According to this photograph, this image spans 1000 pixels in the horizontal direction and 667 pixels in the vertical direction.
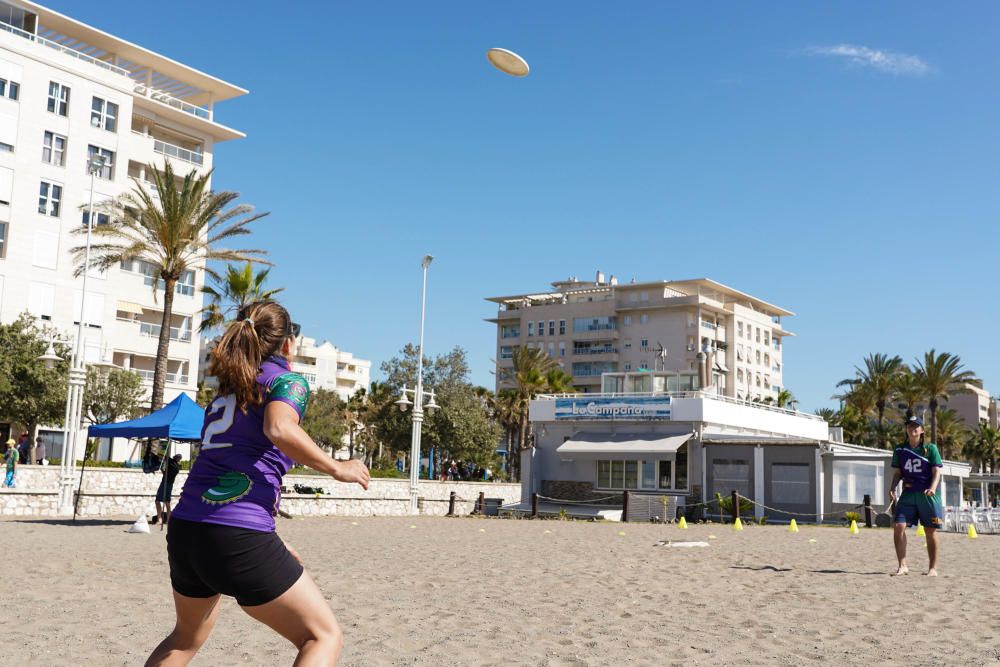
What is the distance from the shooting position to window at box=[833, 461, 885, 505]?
32750 millimetres

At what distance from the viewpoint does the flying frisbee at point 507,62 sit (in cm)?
1254

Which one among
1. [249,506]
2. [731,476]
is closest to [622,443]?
[731,476]

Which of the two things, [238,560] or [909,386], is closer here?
[238,560]

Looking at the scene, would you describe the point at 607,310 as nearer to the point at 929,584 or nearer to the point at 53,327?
the point at 53,327

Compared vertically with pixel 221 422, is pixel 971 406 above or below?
above

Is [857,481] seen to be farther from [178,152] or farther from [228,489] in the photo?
[178,152]

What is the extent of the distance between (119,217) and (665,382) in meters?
22.2

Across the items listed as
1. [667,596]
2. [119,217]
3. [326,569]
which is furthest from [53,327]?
[667,596]

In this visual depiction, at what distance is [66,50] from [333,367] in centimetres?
7132

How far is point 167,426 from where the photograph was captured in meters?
18.0

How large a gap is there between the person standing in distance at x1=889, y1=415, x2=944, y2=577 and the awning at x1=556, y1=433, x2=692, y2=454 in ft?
Result: 77.4

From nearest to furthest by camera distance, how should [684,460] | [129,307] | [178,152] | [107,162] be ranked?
[684,460] → [107,162] → [129,307] → [178,152]

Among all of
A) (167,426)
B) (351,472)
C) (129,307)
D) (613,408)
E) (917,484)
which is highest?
(129,307)

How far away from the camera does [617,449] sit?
1419 inches
